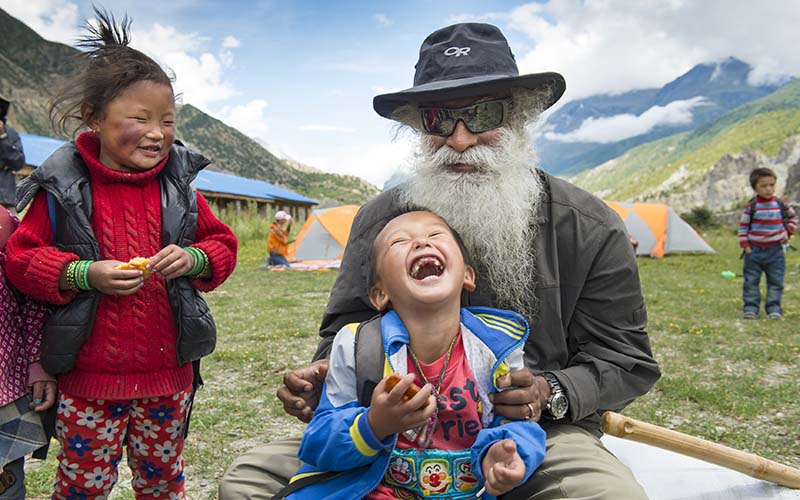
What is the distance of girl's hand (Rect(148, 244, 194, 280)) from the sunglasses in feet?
3.91

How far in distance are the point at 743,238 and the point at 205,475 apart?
25.8ft

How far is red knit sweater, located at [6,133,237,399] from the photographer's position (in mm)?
2227

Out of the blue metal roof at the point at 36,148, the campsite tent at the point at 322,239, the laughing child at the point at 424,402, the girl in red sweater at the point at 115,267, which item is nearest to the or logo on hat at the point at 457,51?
the laughing child at the point at 424,402

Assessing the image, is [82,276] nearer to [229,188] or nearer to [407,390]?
[407,390]

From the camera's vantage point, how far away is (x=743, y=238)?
8406 mm

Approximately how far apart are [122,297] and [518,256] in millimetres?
1573

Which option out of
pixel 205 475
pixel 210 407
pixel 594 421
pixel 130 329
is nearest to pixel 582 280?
pixel 594 421

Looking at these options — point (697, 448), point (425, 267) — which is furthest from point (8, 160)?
→ point (697, 448)

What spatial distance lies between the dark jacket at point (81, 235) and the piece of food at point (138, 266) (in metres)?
0.19

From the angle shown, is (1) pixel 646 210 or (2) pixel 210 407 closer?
(2) pixel 210 407

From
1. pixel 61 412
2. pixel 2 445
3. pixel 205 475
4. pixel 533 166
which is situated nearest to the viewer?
pixel 2 445

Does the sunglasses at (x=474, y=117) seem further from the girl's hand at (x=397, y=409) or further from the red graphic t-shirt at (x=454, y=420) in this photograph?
A: the girl's hand at (x=397, y=409)

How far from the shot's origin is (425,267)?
2.04 meters

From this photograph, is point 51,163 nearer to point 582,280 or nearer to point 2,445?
point 2,445
